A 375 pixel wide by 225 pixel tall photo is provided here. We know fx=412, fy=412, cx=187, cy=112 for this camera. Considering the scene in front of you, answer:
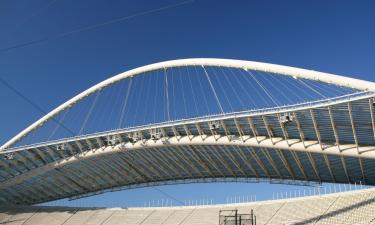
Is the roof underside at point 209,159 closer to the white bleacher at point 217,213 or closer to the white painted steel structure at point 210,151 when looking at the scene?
the white painted steel structure at point 210,151

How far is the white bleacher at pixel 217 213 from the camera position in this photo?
128 ft

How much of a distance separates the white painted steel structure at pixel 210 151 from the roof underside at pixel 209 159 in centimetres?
9

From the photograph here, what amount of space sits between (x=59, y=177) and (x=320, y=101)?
3946cm

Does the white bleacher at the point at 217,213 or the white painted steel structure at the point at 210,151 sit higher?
the white painted steel structure at the point at 210,151

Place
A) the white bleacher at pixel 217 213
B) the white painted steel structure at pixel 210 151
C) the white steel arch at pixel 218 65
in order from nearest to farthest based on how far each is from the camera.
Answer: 1. the white steel arch at pixel 218 65
2. the white painted steel structure at pixel 210 151
3. the white bleacher at pixel 217 213

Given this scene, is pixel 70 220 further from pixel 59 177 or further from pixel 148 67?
pixel 148 67

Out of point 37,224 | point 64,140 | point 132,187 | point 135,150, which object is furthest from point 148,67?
point 37,224

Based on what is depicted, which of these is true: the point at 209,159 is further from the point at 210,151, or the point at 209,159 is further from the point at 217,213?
the point at 217,213

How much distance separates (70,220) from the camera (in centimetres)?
5641

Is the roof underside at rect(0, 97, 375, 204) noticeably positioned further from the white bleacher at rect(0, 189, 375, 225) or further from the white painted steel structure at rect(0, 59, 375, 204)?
the white bleacher at rect(0, 189, 375, 225)

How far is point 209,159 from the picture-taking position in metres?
45.6

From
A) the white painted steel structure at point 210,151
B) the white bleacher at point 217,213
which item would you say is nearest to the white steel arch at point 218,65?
the white painted steel structure at point 210,151

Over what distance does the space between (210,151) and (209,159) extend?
268 centimetres

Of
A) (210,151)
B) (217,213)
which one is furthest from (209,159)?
(217,213)
